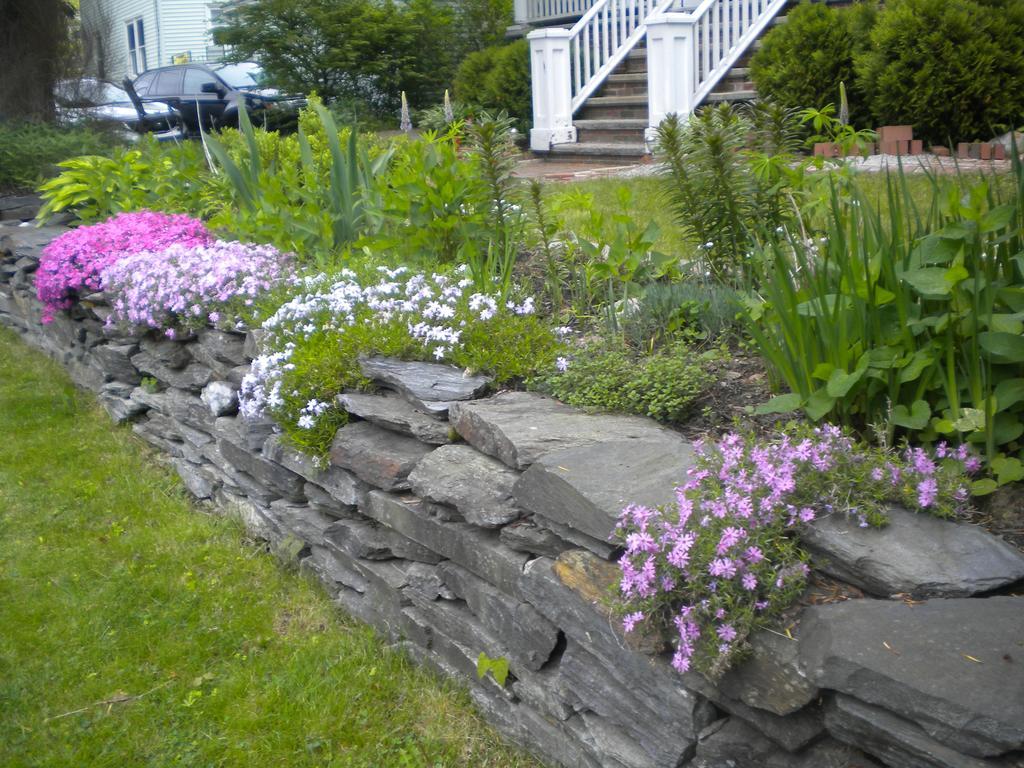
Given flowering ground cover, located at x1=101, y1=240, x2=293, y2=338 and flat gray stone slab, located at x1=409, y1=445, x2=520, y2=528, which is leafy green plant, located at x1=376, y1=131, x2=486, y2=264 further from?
flat gray stone slab, located at x1=409, y1=445, x2=520, y2=528

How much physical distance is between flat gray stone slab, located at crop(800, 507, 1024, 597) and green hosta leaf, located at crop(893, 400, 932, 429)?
0.26 meters

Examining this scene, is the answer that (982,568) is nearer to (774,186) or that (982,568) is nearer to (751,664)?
(751,664)

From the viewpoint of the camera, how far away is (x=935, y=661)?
1.77 meters

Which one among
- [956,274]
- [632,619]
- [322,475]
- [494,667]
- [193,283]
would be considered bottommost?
[494,667]

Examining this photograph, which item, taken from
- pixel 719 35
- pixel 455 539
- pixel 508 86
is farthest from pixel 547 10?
pixel 455 539

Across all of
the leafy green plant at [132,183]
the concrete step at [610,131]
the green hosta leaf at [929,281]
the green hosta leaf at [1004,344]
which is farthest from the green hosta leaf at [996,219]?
the concrete step at [610,131]

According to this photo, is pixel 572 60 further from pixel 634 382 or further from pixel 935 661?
pixel 935 661

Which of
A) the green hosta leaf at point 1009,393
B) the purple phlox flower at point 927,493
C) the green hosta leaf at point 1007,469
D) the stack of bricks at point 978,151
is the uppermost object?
the stack of bricks at point 978,151

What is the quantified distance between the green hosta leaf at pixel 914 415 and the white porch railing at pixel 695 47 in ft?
25.9

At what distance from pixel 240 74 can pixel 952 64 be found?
15.0m

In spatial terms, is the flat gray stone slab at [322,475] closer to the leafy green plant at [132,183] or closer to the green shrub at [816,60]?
the leafy green plant at [132,183]

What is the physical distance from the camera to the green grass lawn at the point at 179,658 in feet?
9.57

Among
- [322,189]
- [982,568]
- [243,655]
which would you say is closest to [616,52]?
[322,189]

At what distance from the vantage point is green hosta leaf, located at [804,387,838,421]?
2.40m
